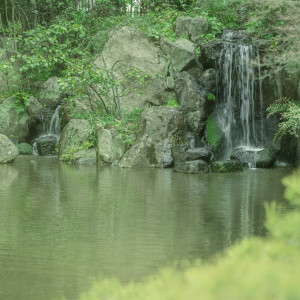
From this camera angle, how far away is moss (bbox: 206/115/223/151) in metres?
16.0

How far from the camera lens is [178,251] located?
571 cm

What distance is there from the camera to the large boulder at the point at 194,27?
19.2 metres

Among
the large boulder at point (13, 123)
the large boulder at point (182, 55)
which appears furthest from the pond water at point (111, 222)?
the large boulder at point (13, 123)

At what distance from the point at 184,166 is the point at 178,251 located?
7652mm

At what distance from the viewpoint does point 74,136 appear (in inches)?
634

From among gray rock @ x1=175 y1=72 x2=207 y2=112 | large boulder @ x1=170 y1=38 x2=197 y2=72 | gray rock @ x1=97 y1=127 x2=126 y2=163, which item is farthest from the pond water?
large boulder @ x1=170 y1=38 x2=197 y2=72

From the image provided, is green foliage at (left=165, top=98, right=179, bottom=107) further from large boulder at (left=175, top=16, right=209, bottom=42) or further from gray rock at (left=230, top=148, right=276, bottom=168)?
large boulder at (left=175, top=16, right=209, bottom=42)

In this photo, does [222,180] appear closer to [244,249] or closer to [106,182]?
[106,182]

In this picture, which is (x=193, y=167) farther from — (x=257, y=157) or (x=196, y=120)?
(x=196, y=120)

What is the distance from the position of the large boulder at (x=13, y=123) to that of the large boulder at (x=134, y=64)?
11.2 feet

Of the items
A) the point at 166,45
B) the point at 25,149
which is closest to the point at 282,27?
the point at 166,45

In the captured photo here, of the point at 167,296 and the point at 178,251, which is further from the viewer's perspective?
the point at 178,251

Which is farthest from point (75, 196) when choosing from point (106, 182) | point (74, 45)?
point (74, 45)

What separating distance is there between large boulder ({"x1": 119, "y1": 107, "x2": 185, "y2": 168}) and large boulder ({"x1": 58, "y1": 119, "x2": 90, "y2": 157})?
1.71 m
